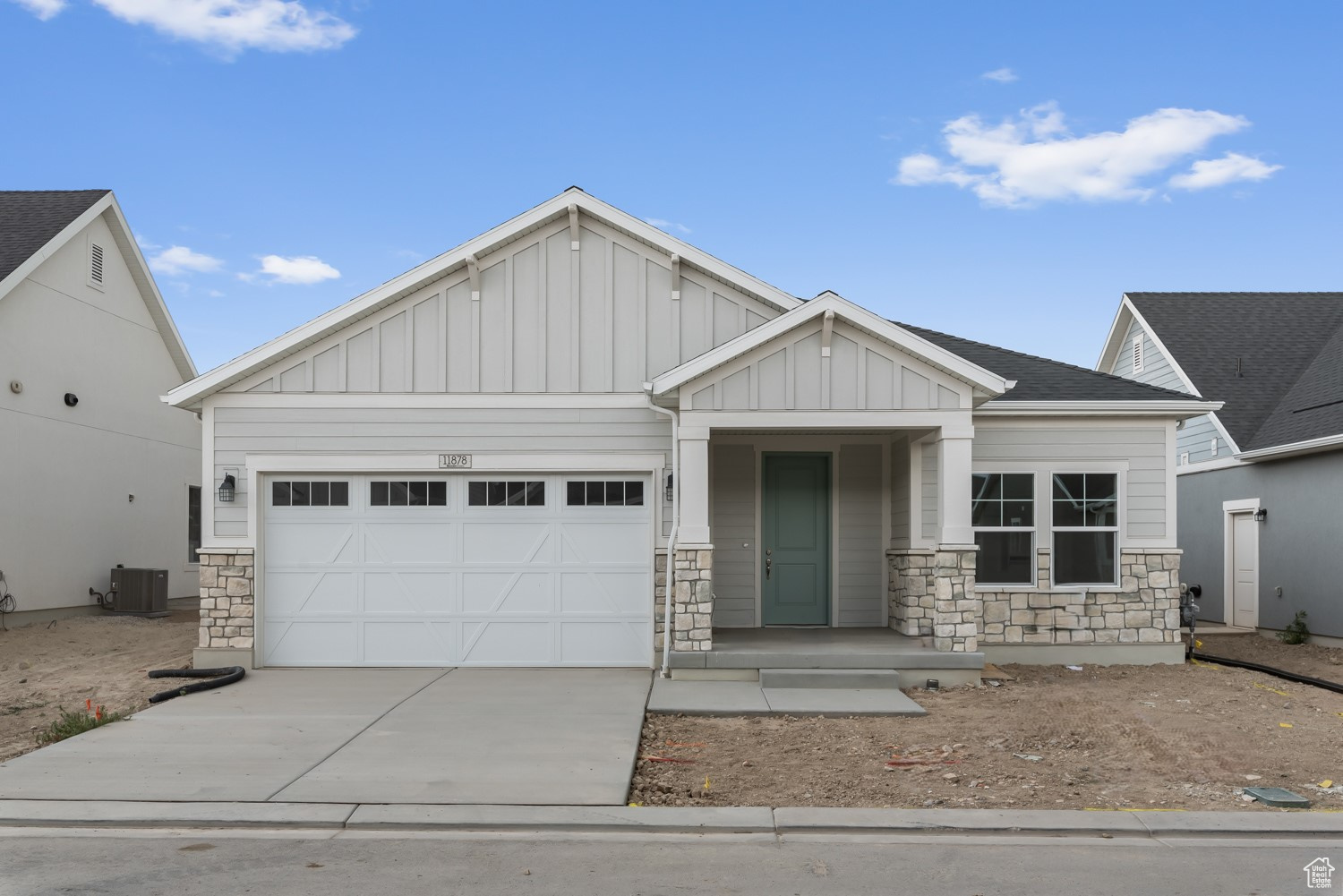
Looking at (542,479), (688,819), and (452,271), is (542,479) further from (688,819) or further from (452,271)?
(688,819)

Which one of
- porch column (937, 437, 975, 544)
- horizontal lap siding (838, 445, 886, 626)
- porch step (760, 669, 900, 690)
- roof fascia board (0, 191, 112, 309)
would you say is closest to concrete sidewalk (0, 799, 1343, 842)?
porch step (760, 669, 900, 690)

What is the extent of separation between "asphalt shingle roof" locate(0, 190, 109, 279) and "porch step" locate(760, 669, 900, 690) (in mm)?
11969

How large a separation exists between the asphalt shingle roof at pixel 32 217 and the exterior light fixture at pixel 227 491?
570 cm

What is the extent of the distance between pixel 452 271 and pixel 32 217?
9065 mm

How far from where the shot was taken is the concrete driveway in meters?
6.48

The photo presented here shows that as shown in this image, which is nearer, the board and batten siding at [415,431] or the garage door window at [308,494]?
the board and batten siding at [415,431]

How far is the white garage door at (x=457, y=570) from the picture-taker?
37.9ft

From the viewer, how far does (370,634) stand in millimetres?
11633

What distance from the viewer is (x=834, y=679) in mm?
10195

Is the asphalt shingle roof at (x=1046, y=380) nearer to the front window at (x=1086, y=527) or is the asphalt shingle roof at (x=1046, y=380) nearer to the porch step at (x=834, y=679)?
the front window at (x=1086, y=527)

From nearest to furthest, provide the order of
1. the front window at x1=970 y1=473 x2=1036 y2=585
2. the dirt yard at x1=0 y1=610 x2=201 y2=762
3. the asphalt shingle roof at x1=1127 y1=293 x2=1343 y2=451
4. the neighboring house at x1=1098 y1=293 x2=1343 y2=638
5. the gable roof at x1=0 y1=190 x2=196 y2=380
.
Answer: the dirt yard at x1=0 y1=610 x2=201 y2=762 < the front window at x1=970 y1=473 x2=1036 y2=585 < the neighboring house at x1=1098 y1=293 x2=1343 y2=638 < the gable roof at x1=0 y1=190 x2=196 y2=380 < the asphalt shingle roof at x1=1127 y1=293 x2=1343 y2=451

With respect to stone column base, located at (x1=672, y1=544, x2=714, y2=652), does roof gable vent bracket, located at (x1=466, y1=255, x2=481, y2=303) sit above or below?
above

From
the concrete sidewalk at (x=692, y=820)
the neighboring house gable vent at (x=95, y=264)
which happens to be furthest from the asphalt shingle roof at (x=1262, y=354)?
the neighboring house gable vent at (x=95, y=264)

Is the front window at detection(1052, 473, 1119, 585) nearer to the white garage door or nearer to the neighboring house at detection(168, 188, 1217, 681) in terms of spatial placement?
the neighboring house at detection(168, 188, 1217, 681)
